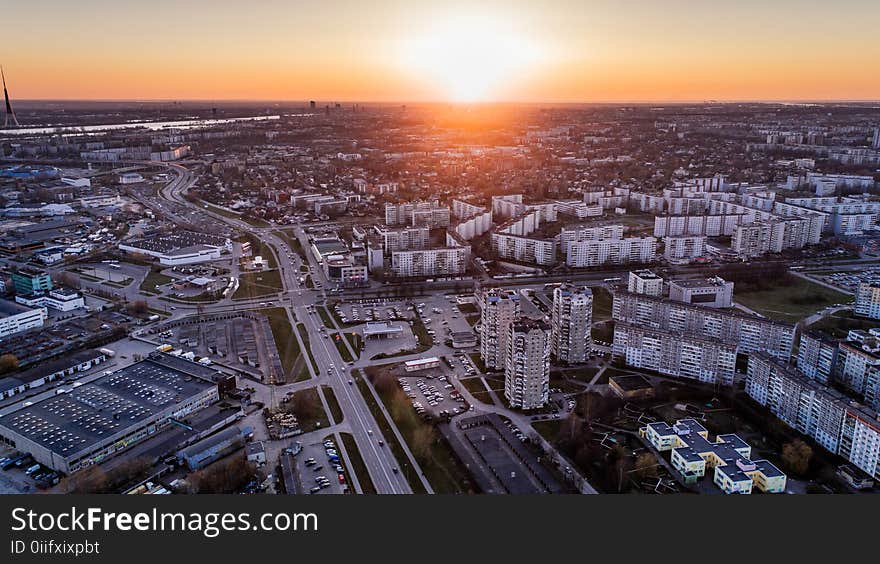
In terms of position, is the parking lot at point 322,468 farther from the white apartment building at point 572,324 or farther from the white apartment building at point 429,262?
the white apartment building at point 429,262

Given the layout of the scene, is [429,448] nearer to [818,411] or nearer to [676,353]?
[676,353]

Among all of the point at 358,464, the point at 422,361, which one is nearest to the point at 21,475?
the point at 358,464

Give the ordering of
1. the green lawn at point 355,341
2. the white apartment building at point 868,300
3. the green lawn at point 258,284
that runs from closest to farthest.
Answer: the green lawn at point 355,341 → the white apartment building at point 868,300 → the green lawn at point 258,284

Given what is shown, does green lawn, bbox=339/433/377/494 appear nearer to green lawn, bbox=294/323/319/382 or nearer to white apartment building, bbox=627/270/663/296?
green lawn, bbox=294/323/319/382

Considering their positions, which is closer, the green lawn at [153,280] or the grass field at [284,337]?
the grass field at [284,337]

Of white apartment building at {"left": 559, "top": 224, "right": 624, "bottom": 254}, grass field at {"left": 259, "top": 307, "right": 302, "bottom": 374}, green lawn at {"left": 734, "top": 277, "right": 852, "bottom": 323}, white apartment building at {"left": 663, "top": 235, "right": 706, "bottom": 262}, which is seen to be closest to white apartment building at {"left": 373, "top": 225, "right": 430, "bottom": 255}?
white apartment building at {"left": 559, "top": 224, "right": 624, "bottom": 254}

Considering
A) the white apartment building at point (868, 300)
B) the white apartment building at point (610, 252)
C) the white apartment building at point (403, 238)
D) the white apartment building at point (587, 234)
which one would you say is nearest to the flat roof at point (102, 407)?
the white apartment building at point (403, 238)
